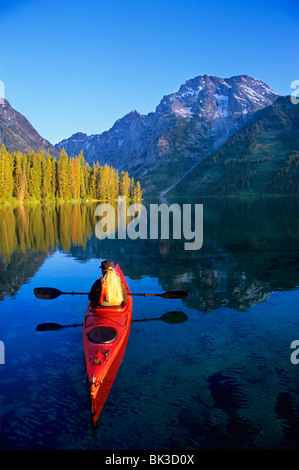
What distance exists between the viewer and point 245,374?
926 cm

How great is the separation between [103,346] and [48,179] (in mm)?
119179

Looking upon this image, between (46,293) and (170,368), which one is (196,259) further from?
(170,368)

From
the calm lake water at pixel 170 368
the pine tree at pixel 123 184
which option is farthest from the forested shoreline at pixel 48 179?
the calm lake water at pixel 170 368

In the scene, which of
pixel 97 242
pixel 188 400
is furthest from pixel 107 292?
pixel 97 242

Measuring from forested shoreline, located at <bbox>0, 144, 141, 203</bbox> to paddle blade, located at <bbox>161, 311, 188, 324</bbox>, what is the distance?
90841 mm

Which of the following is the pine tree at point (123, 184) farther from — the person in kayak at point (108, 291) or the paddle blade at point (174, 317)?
the person in kayak at point (108, 291)

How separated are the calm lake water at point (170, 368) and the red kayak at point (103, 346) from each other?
0.63 metres

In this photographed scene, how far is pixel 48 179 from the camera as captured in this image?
11881 cm

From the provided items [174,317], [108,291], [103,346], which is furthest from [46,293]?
[103,346]

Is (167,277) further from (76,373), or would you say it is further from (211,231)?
(211,231)

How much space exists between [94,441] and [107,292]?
515 cm

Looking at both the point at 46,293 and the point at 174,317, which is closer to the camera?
the point at 174,317

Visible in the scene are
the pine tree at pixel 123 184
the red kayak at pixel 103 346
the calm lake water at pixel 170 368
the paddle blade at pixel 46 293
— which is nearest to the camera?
the calm lake water at pixel 170 368

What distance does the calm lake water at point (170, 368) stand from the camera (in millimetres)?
6957
